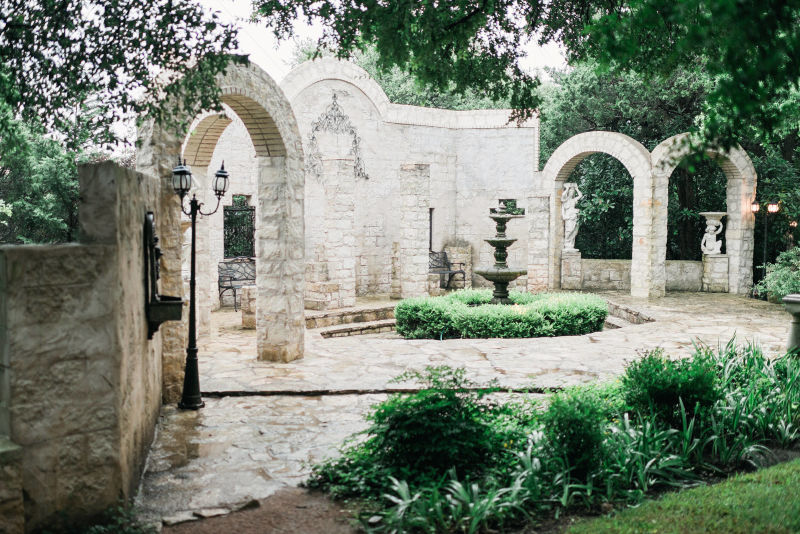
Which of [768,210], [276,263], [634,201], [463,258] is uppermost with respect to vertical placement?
[634,201]

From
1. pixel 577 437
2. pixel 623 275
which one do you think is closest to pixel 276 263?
pixel 577 437

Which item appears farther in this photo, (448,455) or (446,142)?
(446,142)

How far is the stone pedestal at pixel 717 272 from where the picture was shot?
17.1 meters

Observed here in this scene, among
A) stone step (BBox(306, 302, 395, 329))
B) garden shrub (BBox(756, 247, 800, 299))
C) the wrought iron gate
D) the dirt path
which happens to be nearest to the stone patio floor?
the dirt path

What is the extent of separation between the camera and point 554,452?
4.66 m

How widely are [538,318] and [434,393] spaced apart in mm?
6670

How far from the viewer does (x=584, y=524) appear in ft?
13.1

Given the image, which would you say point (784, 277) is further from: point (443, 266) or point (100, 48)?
point (100, 48)

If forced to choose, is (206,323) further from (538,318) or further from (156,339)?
(538,318)

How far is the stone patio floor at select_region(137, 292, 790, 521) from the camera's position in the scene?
488cm

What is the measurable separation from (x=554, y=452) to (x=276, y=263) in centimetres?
513

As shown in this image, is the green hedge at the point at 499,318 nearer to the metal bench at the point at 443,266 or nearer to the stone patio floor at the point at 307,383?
the stone patio floor at the point at 307,383

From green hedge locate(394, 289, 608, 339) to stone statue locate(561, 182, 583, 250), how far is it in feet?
18.4

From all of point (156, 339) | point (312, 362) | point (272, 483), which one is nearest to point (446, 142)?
point (312, 362)
